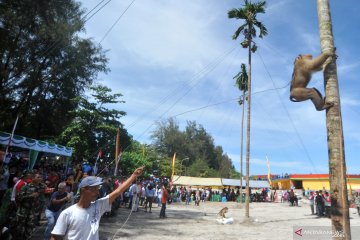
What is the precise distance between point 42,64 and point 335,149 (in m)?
23.0

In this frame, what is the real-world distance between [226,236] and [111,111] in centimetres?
1968

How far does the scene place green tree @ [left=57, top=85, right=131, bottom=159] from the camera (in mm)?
26703

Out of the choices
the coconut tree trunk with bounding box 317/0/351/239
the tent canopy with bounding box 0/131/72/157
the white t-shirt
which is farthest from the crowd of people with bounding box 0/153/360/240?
the coconut tree trunk with bounding box 317/0/351/239

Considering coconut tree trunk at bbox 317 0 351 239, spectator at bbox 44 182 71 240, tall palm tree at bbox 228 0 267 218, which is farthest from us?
tall palm tree at bbox 228 0 267 218

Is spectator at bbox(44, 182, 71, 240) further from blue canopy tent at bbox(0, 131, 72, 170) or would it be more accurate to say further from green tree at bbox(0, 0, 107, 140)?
green tree at bbox(0, 0, 107, 140)

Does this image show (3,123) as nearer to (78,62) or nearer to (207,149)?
(78,62)

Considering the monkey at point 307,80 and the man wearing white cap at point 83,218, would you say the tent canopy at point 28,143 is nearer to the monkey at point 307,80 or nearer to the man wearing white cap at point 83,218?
the man wearing white cap at point 83,218

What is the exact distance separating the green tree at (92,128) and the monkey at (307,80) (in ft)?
76.9

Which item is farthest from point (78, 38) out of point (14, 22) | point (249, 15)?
point (249, 15)

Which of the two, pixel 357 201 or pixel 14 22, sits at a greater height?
pixel 14 22

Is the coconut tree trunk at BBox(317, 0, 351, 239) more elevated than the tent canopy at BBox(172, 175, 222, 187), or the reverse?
the tent canopy at BBox(172, 175, 222, 187)

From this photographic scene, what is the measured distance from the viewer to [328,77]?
4.28m

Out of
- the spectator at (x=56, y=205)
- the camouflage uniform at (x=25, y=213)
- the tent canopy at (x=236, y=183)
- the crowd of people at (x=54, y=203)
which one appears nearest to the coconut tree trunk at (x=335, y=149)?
the crowd of people at (x=54, y=203)

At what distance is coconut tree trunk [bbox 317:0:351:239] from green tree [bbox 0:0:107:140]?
1361 cm
